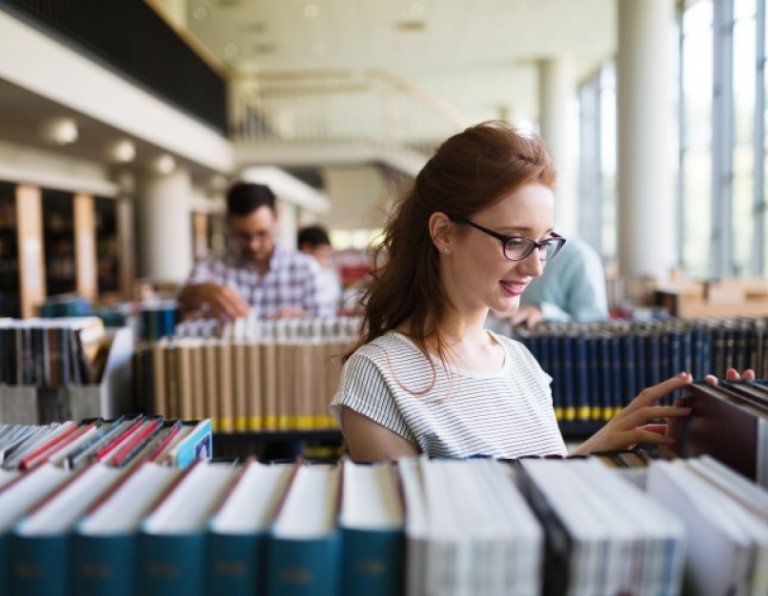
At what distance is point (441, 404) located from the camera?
4.74 ft

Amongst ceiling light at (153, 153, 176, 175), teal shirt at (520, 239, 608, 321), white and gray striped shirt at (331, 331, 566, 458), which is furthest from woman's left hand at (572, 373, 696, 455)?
ceiling light at (153, 153, 176, 175)

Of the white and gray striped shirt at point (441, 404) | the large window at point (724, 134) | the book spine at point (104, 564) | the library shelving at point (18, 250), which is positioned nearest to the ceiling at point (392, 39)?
the library shelving at point (18, 250)

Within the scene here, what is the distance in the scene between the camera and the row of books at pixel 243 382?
3.38m

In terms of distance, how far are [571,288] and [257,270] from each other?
5.60 ft

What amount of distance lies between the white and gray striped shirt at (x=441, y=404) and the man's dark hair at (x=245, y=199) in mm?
2497

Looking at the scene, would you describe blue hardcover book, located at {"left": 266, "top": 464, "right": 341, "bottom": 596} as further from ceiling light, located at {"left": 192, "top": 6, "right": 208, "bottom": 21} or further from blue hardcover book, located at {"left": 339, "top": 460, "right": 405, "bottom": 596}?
ceiling light, located at {"left": 192, "top": 6, "right": 208, "bottom": 21}

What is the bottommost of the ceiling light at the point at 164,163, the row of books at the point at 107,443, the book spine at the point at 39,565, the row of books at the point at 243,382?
the row of books at the point at 243,382

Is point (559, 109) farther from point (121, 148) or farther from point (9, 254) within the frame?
point (9, 254)

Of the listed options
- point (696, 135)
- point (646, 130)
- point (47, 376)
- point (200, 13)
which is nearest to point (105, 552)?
point (47, 376)

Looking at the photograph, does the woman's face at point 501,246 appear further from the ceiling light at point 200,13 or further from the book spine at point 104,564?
the ceiling light at point 200,13

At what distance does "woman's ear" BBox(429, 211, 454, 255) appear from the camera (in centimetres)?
152

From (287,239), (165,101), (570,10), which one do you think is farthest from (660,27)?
(287,239)

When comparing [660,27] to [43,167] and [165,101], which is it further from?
[43,167]

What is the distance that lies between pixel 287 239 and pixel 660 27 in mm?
14798
